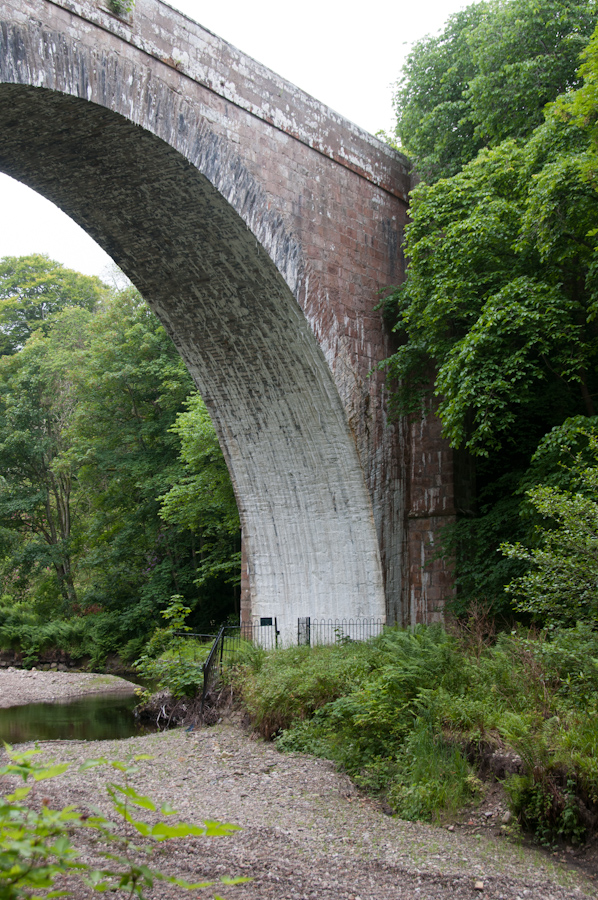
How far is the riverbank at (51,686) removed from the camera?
53.7 ft

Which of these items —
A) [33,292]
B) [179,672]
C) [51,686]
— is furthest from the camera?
[33,292]

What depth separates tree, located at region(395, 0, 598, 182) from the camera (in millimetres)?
11273

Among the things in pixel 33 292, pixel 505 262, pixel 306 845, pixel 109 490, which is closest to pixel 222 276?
pixel 505 262

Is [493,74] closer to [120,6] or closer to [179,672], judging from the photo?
[120,6]

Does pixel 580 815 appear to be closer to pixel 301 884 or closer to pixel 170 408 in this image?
pixel 301 884

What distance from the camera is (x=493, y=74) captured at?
1156cm

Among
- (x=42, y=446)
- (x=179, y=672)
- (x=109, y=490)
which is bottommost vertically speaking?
(x=179, y=672)

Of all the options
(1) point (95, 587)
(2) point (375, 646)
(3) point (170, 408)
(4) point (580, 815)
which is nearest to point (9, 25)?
(2) point (375, 646)

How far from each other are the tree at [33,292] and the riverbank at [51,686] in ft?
58.4

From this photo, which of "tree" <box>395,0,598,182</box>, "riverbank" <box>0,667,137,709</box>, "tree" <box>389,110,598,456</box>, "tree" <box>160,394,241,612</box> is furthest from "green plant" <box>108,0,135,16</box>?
"riverbank" <box>0,667,137,709</box>

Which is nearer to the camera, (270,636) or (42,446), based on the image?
(270,636)

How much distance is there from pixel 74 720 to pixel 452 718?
864 cm

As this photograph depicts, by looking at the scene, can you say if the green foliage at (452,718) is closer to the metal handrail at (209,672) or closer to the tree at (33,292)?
the metal handrail at (209,672)

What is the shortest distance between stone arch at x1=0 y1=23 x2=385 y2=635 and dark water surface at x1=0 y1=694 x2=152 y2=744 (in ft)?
9.69
